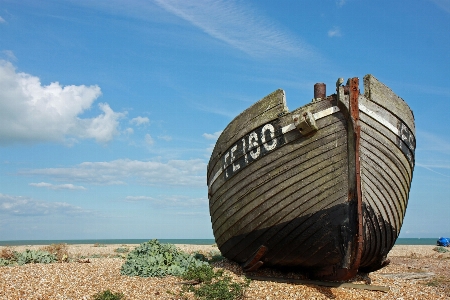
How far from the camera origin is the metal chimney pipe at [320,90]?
732 centimetres

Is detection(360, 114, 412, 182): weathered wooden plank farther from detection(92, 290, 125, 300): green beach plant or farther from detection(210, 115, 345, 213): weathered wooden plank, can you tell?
detection(92, 290, 125, 300): green beach plant

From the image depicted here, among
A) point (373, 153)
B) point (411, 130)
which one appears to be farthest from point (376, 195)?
point (411, 130)

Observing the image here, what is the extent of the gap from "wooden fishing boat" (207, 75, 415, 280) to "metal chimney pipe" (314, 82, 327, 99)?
0.06ft

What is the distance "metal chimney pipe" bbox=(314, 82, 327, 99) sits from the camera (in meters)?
7.32

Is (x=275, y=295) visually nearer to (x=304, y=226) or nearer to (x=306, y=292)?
(x=306, y=292)

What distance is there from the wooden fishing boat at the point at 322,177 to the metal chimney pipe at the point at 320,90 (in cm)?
2

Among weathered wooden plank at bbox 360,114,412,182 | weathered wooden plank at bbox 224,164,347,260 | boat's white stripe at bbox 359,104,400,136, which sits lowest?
weathered wooden plank at bbox 224,164,347,260

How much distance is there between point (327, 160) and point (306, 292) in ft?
7.76

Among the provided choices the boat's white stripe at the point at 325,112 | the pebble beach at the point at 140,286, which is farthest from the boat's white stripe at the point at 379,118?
the pebble beach at the point at 140,286

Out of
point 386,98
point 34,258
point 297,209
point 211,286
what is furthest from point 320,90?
point 34,258

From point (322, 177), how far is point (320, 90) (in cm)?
170

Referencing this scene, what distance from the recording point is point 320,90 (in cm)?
735

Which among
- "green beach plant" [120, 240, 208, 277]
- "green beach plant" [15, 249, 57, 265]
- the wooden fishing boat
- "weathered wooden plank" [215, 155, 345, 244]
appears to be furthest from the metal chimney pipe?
"green beach plant" [15, 249, 57, 265]

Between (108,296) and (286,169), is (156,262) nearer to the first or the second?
(108,296)
